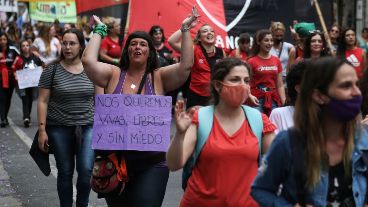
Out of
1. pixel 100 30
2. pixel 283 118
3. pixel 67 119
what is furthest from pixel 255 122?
pixel 67 119

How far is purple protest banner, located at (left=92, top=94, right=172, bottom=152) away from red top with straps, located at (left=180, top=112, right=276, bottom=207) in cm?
130

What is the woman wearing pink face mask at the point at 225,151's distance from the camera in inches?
167

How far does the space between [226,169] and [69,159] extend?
284 cm

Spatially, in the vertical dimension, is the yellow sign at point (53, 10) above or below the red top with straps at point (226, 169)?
above

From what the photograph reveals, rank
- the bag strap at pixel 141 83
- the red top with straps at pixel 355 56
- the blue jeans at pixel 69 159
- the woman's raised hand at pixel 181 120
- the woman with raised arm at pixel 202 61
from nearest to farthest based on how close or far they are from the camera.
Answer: the woman's raised hand at pixel 181 120 < the bag strap at pixel 141 83 < the blue jeans at pixel 69 159 < the woman with raised arm at pixel 202 61 < the red top with straps at pixel 355 56

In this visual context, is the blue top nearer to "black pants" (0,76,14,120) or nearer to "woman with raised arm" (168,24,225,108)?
"woman with raised arm" (168,24,225,108)

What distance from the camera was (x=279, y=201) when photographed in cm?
343

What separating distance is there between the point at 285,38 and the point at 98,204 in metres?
4.43

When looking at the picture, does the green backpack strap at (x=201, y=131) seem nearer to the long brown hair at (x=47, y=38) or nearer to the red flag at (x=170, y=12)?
the red flag at (x=170, y=12)

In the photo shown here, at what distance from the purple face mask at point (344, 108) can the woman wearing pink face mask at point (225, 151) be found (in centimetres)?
96

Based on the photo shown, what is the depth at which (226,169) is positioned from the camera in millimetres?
4238

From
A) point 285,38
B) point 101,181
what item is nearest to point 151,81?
point 101,181

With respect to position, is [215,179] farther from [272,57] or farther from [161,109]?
[272,57]

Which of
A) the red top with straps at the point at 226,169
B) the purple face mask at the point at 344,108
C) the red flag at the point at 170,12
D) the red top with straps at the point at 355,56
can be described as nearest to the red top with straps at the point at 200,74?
the red flag at the point at 170,12
